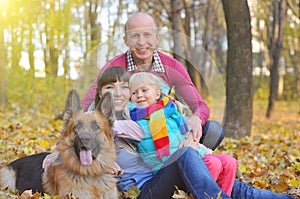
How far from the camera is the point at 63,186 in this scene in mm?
3873

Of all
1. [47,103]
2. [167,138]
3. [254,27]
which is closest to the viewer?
[167,138]

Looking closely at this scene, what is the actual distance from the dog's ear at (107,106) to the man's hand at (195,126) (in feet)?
2.19

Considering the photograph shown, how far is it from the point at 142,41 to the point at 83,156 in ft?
3.74

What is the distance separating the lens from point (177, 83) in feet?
13.0

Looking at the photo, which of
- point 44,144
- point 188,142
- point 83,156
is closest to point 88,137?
point 83,156

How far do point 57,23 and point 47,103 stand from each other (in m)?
3.13

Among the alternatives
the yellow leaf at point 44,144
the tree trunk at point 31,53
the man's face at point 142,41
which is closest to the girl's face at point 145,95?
the man's face at point 142,41

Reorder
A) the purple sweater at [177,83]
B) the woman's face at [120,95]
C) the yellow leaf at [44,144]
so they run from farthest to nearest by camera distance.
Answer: the yellow leaf at [44,144]
the purple sweater at [177,83]
the woman's face at [120,95]

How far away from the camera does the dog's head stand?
3.54 meters

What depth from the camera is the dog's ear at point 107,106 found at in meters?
3.61

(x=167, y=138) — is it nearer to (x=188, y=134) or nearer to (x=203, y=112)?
(x=188, y=134)

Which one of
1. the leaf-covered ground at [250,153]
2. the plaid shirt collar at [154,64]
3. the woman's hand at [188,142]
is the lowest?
the leaf-covered ground at [250,153]

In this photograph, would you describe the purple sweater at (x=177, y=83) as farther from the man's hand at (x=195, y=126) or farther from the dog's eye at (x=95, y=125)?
the dog's eye at (x=95, y=125)

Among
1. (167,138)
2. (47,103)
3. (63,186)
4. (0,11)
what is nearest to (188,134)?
(167,138)
